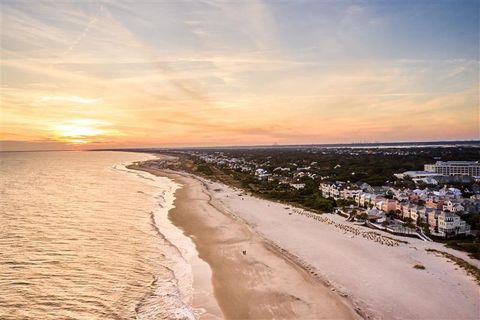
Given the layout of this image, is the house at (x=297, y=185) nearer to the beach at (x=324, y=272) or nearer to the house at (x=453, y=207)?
the beach at (x=324, y=272)

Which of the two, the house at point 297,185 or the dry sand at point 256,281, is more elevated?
the house at point 297,185

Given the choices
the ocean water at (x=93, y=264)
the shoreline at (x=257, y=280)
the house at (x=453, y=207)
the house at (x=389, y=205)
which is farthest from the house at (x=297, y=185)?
the shoreline at (x=257, y=280)

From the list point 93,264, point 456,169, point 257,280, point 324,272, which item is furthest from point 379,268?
point 456,169

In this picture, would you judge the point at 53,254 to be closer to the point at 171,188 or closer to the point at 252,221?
the point at 252,221

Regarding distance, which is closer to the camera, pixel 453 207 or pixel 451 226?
pixel 451 226

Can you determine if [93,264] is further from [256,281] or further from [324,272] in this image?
[324,272]

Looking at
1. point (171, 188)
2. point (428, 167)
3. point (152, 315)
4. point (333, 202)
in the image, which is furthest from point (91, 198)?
point (428, 167)

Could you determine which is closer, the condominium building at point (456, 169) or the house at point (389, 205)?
the house at point (389, 205)
